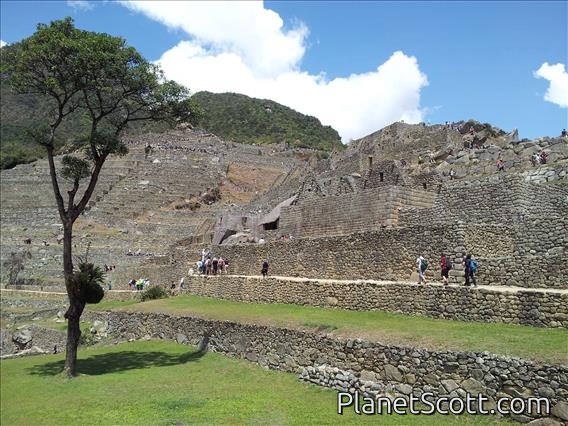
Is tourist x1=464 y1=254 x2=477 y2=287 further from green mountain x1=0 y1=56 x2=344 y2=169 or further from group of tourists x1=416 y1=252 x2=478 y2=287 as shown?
green mountain x1=0 y1=56 x2=344 y2=169

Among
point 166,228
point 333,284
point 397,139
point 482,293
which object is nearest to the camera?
point 482,293

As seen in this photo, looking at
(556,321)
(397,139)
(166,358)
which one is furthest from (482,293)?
(397,139)

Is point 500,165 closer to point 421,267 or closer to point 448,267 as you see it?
point 421,267

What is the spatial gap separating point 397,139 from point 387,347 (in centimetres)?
3102

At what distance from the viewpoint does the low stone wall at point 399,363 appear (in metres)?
7.86

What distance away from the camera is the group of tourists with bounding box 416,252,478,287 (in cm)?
1246

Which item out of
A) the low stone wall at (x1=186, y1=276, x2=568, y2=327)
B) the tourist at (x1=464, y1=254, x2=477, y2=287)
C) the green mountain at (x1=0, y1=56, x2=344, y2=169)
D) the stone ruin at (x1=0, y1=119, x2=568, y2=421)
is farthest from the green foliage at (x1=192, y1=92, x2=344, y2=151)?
the tourist at (x1=464, y1=254, x2=477, y2=287)

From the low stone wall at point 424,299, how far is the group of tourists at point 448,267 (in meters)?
0.71

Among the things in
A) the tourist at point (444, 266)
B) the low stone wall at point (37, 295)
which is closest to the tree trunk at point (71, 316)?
the tourist at point (444, 266)

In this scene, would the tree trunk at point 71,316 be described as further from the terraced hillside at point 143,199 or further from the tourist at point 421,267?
the terraced hillside at point 143,199

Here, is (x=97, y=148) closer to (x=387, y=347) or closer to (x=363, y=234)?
(x=363, y=234)

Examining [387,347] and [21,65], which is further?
[21,65]

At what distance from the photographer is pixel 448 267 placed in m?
13.7

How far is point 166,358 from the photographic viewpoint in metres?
16.4
